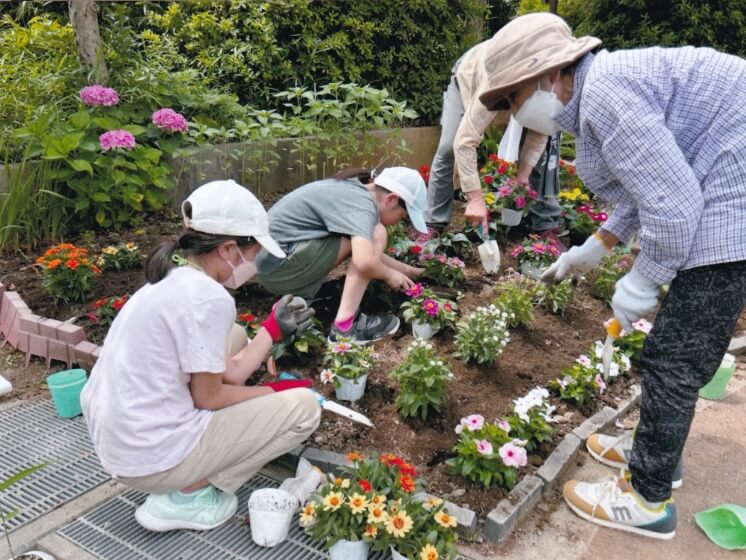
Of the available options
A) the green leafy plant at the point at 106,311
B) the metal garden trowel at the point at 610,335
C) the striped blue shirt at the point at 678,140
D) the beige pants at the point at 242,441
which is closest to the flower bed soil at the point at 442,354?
the green leafy plant at the point at 106,311

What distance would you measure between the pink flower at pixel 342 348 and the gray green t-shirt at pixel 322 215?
2.05 feet

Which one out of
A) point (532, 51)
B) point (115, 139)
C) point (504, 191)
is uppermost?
point (532, 51)

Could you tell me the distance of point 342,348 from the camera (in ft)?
9.00

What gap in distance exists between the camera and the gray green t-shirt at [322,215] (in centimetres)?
312

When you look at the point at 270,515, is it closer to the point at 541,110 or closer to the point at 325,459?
the point at 325,459

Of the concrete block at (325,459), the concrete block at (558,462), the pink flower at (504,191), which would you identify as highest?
the pink flower at (504,191)

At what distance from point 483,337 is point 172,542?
5.51 ft

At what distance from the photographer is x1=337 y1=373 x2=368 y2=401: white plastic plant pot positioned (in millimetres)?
2756

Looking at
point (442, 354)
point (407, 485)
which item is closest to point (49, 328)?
point (442, 354)

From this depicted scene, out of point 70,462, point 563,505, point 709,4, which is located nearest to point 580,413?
point 563,505

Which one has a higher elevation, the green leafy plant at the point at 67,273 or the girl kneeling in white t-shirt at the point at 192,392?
the girl kneeling in white t-shirt at the point at 192,392

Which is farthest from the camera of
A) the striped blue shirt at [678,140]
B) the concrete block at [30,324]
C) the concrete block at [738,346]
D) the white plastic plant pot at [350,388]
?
the concrete block at [738,346]

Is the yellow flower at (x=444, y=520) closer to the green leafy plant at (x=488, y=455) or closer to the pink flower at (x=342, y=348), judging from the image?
the green leafy plant at (x=488, y=455)

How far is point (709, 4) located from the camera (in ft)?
23.1
